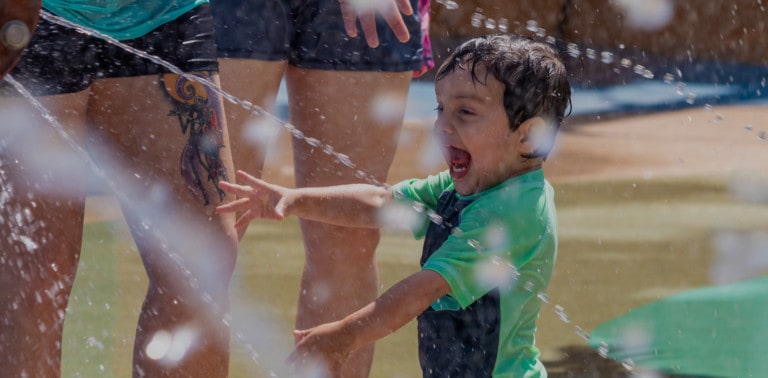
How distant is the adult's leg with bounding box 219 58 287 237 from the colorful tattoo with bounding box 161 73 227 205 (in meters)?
0.26

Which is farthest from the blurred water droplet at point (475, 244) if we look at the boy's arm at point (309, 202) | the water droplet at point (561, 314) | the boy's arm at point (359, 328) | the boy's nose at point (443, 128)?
the water droplet at point (561, 314)

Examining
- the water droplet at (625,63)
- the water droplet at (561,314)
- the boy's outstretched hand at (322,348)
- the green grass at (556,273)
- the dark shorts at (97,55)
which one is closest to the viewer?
the boy's outstretched hand at (322,348)

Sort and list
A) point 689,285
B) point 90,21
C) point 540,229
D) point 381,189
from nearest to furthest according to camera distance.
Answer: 1. point 540,229
2. point 90,21
3. point 381,189
4. point 689,285

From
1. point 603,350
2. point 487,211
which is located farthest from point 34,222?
point 603,350

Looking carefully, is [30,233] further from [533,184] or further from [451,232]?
[533,184]

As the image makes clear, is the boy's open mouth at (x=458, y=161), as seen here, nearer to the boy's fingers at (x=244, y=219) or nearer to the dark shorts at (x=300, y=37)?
the boy's fingers at (x=244, y=219)

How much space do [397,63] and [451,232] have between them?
64 centimetres

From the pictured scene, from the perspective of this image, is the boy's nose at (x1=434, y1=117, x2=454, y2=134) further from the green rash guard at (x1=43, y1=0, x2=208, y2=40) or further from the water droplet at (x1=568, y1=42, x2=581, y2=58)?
the water droplet at (x1=568, y1=42, x2=581, y2=58)

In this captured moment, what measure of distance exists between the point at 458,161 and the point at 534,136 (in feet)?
0.48

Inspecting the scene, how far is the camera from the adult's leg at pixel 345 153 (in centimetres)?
290

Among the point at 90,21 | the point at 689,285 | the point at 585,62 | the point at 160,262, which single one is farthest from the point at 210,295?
the point at 585,62

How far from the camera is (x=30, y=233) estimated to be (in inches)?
98.3

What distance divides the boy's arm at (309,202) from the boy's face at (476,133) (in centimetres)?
25

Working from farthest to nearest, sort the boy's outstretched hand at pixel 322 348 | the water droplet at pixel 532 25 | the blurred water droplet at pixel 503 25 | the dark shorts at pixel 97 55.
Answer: the water droplet at pixel 532 25 < the blurred water droplet at pixel 503 25 < the dark shorts at pixel 97 55 < the boy's outstretched hand at pixel 322 348
